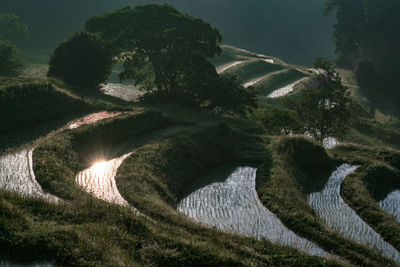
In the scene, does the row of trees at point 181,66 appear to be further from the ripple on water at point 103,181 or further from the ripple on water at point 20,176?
the ripple on water at point 20,176

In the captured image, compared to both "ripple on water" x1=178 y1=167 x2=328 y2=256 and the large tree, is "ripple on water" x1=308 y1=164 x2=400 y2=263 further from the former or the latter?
the large tree

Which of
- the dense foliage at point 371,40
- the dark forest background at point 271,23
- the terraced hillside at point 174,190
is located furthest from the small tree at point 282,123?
the dark forest background at point 271,23

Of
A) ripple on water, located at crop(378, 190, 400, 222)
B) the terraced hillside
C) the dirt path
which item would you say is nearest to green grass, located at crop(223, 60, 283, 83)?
the dirt path

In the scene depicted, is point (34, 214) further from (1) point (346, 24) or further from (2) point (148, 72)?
(1) point (346, 24)

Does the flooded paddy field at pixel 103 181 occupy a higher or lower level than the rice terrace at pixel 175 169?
lower

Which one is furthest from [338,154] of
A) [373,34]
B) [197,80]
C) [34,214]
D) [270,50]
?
[270,50]

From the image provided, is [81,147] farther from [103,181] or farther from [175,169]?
[175,169]

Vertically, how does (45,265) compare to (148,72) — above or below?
below
